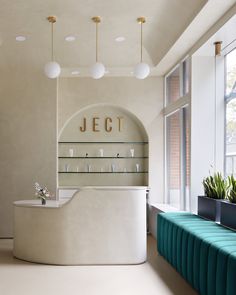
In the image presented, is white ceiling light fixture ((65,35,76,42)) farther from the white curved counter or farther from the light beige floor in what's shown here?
the light beige floor

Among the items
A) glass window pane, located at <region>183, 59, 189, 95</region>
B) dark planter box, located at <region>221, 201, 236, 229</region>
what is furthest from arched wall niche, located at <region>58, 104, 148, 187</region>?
dark planter box, located at <region>221, 201, 236, 229</region>

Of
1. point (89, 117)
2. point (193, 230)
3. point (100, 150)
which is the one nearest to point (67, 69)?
point (89, 117)

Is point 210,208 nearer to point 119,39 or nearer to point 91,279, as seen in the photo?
point 91,279

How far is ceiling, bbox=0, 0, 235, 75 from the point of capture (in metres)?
5.27

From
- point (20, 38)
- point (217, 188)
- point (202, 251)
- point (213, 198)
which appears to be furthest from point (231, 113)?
point (20, 38)

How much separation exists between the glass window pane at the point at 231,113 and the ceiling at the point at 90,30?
2.85 ft

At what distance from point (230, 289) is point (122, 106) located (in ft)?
17.9

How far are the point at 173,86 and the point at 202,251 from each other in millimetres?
4502

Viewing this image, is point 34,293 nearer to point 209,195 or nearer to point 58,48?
point 209,195

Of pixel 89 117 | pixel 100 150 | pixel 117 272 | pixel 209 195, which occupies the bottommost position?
pixel 117 272

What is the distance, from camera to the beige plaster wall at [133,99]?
26.6ft

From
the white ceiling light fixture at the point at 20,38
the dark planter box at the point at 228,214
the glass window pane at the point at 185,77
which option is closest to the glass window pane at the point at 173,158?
the glass window pane at the point at 185,77

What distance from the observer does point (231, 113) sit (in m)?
5.59

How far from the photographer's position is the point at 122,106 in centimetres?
815
